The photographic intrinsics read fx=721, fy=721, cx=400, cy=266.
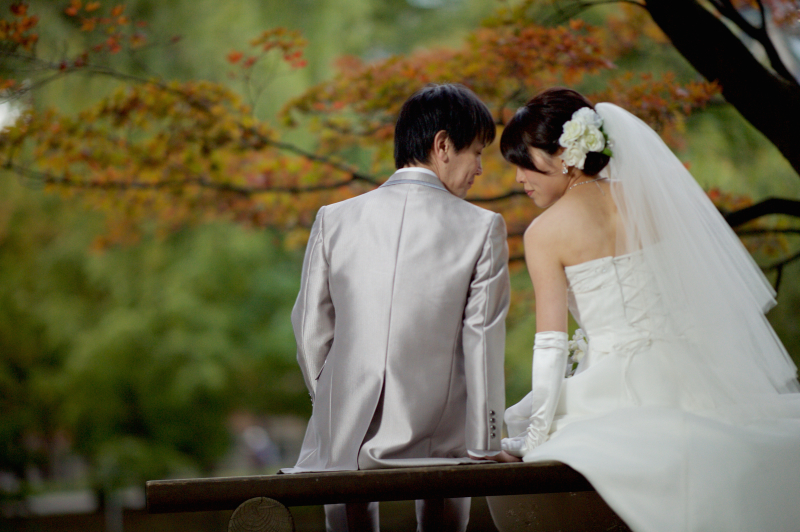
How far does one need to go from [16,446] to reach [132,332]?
2061mm

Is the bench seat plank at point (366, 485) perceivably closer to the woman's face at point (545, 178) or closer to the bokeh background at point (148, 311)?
the woman's face at point (545, 178)

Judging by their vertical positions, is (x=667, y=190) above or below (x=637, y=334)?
above

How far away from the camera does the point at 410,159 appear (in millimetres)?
2197

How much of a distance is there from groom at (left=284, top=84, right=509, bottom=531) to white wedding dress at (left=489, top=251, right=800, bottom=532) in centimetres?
26

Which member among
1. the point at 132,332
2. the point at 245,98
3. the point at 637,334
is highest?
the point at 245,98

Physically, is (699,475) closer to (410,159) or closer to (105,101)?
(410,159)

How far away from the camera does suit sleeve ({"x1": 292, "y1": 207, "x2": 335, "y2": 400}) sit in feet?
7.10

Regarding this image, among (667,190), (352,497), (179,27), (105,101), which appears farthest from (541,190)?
(179,27)

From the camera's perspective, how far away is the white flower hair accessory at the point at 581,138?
2180 mm

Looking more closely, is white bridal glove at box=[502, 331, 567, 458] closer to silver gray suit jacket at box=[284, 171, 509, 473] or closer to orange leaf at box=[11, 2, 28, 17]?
silver gray suit jacket at box=[284, 171, 509, 473]

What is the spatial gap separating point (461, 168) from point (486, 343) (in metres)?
0.56

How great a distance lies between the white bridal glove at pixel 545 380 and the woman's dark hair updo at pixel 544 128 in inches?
24.1

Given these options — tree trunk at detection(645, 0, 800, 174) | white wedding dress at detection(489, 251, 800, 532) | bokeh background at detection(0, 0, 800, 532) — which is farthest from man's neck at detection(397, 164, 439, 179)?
bokeh background at detection(0, 0, 800, 532)

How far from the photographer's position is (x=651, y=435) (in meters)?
1.88
